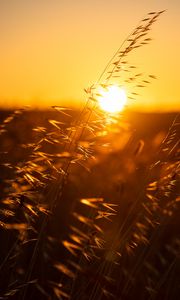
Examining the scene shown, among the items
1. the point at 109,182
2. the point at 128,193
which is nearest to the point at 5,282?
the point at 109,182

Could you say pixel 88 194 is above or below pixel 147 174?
below

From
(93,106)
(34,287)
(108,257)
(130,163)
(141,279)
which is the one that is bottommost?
(34,287)

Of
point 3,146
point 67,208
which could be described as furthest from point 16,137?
point 67,208

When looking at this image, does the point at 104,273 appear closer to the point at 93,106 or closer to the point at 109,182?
the point at 93,106

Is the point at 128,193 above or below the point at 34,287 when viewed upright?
above

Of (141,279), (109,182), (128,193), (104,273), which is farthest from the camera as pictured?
(128,193)

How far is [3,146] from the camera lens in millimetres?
3883

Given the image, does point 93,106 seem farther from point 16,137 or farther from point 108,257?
point 16,137

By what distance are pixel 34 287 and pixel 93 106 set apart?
43.4 inches

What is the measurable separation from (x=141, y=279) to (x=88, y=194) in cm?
167

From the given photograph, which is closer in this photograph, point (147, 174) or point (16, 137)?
point (147, 174)

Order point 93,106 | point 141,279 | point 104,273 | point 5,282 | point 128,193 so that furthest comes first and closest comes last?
point 128,193 < point 141,279 < point 5,282 < point 93,106 < point 104,273

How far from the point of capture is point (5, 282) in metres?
2.59

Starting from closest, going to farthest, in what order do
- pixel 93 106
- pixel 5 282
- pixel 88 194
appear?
pixel 93 106 < pixel 5 282 < pixel 88 194
